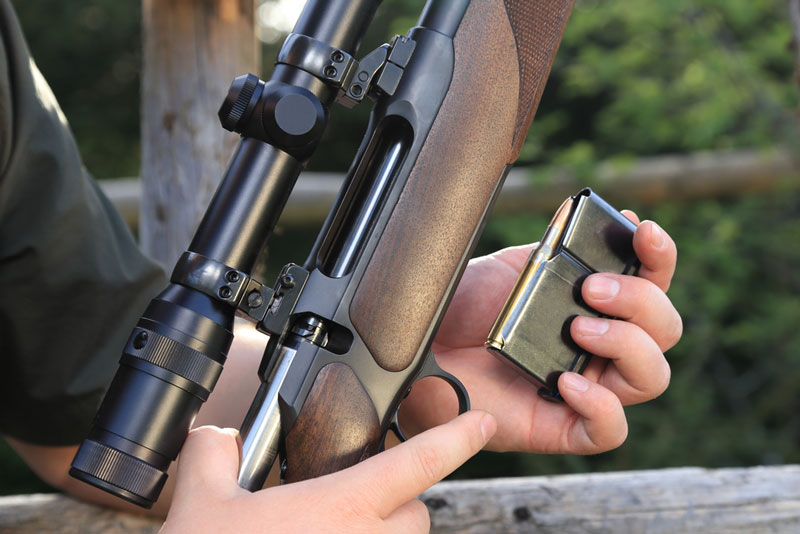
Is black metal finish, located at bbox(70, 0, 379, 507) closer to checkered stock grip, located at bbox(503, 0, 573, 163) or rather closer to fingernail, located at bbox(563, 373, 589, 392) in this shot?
checkered stock grip, located at bbox(503, 0, 573, 163)

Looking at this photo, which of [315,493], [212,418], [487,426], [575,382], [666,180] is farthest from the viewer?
[666,180]

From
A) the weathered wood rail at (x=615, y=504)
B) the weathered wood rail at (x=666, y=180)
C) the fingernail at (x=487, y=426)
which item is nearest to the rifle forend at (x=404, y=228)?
the fingernail at (x=487, y=426)

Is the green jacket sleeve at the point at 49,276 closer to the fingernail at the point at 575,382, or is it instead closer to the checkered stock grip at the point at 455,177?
the checkered stock grip at the point at 455,177

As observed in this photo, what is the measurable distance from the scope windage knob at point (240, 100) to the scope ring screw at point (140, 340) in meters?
0.25

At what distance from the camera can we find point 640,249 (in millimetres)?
1091

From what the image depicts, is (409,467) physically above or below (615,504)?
above

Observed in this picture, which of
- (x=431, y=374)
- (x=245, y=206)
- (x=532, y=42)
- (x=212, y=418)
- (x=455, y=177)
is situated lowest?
(x=212, y=418)

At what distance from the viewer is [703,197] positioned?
3752mm

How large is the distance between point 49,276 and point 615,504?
98 centimetres

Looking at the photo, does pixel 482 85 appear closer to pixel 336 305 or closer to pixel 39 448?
pixel 336 305

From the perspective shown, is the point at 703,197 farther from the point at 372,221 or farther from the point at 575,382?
the point at 372,221

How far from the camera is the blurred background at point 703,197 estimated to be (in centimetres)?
363

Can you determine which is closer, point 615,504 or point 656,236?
point 656,236

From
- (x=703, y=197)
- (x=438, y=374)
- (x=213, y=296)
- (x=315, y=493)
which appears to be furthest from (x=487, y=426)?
(x=703, y=197)
